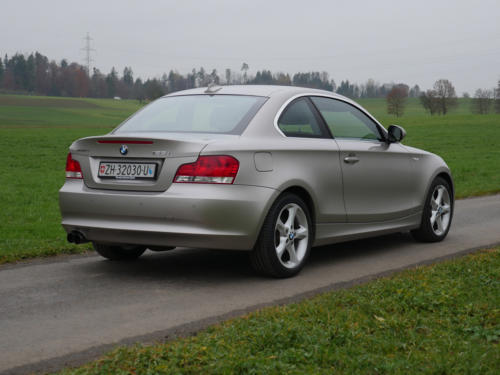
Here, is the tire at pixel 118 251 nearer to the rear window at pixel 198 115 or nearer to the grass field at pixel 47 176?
the grass field at pixel 47 176

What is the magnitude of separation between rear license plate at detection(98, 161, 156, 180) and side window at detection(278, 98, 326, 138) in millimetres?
1250

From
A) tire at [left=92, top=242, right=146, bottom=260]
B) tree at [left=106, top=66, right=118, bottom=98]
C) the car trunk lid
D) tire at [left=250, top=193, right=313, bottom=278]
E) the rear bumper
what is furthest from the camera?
tree at [left=106, top=66, right=118, bottom=98]

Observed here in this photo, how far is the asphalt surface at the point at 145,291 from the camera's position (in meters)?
4.43

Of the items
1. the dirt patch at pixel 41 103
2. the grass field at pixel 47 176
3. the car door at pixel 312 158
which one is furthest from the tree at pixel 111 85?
the car door at pixel 312 158

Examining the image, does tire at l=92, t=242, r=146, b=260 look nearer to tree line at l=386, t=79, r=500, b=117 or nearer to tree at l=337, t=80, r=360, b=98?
tree line at l=386, t=79, r=500, b=117

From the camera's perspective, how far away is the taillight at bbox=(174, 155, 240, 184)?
5.82 metres

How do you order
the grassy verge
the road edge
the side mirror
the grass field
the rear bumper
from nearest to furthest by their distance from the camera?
the grassy verge → the road edge → the rear bumper → the side mirror → the grass field

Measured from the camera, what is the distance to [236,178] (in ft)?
19.2

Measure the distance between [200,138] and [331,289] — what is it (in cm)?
158

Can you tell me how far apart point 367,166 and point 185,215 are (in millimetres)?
2408

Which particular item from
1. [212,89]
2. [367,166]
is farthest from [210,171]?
[367,166]

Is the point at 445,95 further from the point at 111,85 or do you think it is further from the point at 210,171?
the point at 210,171

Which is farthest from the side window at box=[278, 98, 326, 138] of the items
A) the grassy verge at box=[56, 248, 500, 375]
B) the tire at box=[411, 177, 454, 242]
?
the tire at box=[411, 177, 454, 242]

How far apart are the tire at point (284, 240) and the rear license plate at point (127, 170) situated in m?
1.02
